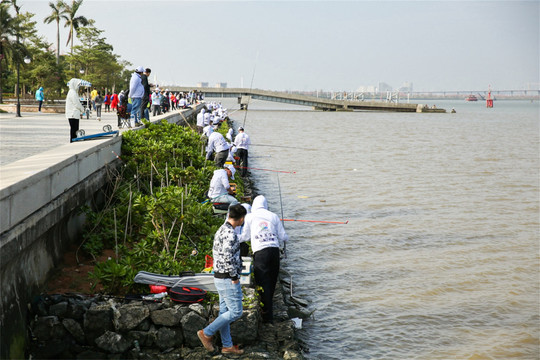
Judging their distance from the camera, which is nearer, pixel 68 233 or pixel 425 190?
pixel 68 233

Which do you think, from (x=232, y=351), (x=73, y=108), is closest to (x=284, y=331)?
(x=232, y=351)

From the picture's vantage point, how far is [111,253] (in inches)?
378

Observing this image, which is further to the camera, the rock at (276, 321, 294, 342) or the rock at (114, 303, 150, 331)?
the rock at (276, 321, 294, 342)

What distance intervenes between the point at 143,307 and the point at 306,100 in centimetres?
9127

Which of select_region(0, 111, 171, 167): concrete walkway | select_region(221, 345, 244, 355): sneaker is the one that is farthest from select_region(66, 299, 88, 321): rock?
select_region(0, 111, 171, 167): concrete walkway

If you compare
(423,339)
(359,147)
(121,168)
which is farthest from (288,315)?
(359,147)

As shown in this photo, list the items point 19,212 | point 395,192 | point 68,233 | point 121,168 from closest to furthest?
point 19,212, point 68,233, point 121,168, point 395,192

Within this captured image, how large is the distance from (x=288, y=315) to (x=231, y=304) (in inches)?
107

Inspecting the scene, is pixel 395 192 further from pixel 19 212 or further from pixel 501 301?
pixel 19 212

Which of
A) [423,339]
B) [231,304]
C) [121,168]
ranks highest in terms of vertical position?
[121,168]

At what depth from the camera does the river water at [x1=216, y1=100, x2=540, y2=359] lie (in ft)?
31.6

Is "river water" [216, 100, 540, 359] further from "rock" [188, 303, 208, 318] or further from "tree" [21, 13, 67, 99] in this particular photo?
"tree" [21, 13, 67, 99]

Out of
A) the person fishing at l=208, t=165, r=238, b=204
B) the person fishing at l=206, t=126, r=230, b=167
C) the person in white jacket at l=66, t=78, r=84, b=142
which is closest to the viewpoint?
the person fishing at l=208, t=165, r=238, b=204

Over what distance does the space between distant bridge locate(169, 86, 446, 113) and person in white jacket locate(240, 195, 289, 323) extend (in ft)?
265
